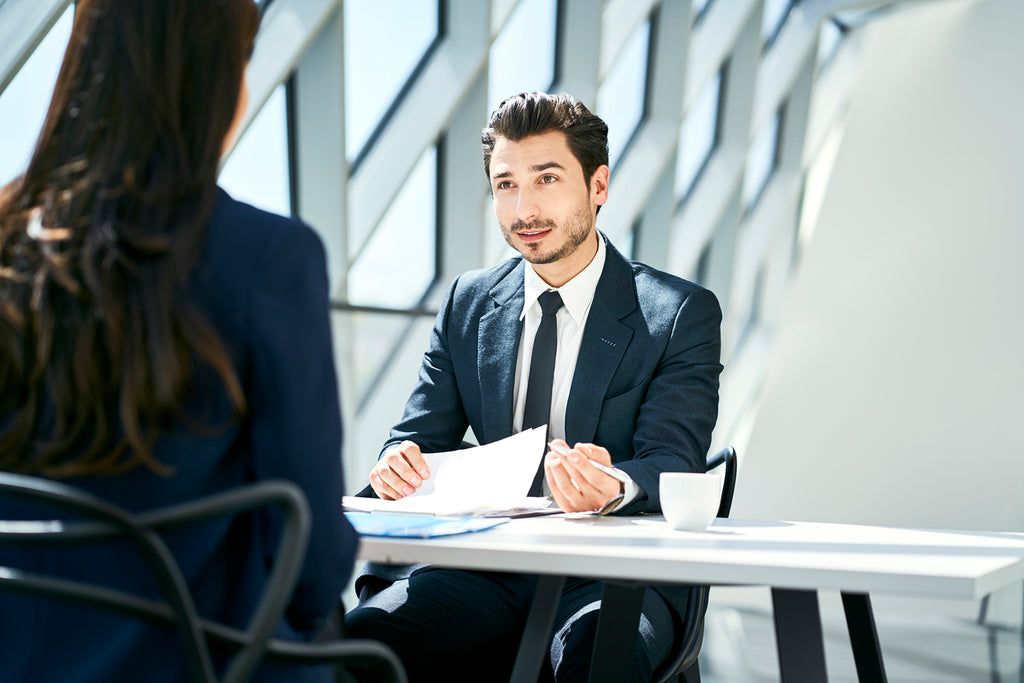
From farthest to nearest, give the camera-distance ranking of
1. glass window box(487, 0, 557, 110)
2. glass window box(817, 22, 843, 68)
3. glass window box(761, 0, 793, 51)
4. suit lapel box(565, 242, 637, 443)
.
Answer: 1. glass window box(817, 22, 843, 68)
2. glass window box(761, 0, 793, 51)
3. glass window box(487, 0, 557, 110)
4. suit lapel box(565, 242, 637, 443)

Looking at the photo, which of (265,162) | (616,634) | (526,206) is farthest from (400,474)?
(265,162)

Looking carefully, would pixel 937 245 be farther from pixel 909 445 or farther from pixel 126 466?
pixel 126 466

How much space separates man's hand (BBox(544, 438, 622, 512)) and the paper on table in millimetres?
46

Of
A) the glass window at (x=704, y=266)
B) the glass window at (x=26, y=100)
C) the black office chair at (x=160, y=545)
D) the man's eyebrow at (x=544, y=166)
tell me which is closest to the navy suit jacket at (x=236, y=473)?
the black office chair at (x=160, y=545)

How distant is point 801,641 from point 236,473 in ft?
2.37

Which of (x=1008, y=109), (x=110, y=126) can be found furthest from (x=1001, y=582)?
(x=1008, y=109)

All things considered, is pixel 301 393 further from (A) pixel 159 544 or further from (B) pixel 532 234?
(B) pixel 532 234

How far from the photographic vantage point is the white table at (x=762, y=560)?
1.04 metres

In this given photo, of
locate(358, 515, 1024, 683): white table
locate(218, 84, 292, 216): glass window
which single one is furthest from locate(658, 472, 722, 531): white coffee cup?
locate(218, 84, 292, 216): glass window

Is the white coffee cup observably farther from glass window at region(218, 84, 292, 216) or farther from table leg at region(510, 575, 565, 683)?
glass window at region(218, 84, 292, 216)

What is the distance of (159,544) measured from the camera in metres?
0.74

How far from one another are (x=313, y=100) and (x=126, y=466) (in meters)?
3.78

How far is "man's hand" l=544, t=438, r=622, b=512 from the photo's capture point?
151 centimetres

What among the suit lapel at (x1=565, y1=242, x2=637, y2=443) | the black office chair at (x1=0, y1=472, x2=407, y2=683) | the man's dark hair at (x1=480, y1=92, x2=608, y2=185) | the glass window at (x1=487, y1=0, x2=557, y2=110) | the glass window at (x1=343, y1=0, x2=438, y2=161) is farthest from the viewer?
the glass window at (x1=487, y1=0, x2=557, y2=110)
